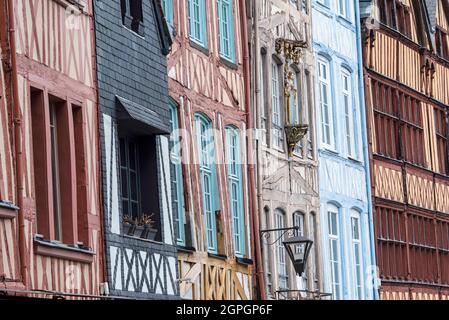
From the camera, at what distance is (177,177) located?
22797mm

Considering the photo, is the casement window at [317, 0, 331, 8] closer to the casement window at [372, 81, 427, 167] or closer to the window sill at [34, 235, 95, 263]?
the casement window at [372, 81, 427, 167]

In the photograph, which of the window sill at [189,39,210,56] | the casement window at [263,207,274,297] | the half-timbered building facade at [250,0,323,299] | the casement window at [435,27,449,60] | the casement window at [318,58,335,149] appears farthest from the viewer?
the casement window at [435,27,449,60]

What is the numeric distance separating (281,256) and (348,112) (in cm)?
635

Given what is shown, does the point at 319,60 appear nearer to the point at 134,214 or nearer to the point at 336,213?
the point at 336,213

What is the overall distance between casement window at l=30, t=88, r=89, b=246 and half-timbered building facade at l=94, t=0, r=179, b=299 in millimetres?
682

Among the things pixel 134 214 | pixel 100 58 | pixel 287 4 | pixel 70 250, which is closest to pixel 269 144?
pixel 287 4

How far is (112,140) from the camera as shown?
19.8m

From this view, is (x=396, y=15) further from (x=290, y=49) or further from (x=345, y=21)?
(x=290, y=49)

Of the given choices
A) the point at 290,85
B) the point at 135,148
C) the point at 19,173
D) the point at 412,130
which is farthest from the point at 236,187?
the point at 412,130

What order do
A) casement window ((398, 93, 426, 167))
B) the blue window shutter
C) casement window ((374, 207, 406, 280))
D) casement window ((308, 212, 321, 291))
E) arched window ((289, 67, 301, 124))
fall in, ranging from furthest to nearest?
casement window ((398, 93, 426, 167)) < casement window ((374, 207, 406, 280)) < casement window ((308, 212, 321, 291)) < arched window ((289, 67, 301, 124)) < the blue window shutter

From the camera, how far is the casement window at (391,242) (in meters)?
35.0

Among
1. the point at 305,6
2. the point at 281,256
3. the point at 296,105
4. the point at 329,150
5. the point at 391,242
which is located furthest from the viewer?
the point at 391,242

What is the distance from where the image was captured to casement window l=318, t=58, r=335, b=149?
31436 mm

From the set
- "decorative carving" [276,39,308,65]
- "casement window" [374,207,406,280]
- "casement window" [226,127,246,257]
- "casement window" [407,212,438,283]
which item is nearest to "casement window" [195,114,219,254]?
"casement window" [226,127,246,257]
